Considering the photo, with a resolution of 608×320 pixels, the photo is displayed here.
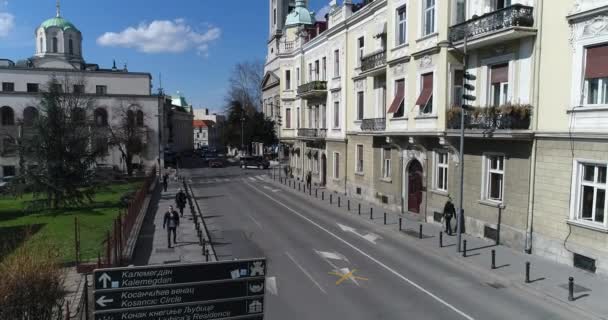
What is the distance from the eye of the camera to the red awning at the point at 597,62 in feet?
44.9

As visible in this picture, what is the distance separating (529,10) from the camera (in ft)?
52.9

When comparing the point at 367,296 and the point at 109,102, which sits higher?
the point at 109,102

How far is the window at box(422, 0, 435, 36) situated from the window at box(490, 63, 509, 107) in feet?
14.2

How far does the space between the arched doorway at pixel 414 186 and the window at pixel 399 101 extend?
117 inches

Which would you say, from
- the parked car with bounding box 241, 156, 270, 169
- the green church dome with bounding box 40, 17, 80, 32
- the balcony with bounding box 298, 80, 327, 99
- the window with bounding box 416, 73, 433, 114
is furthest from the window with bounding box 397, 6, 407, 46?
the green church dome with bounding box 40, 17, 80, 32

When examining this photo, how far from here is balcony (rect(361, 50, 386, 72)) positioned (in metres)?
27.1

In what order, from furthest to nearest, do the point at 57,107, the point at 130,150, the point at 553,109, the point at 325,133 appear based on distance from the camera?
the point at 130,150
the point at 325,133
the point at 57,107
the point at 553,109

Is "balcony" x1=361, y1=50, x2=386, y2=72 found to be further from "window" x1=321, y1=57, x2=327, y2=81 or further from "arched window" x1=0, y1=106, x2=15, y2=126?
"arched window" x1=0, y1=106, x2=15, y2=126

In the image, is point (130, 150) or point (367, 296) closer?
point (367, 296)

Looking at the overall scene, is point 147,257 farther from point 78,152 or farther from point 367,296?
point 78,152

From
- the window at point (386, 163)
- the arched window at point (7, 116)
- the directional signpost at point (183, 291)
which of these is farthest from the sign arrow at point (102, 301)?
the arched window at point (7, 116)

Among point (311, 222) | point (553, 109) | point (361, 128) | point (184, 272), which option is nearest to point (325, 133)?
point (361, 128)

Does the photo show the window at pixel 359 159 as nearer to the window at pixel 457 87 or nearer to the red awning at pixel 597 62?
the window at pixel 457 87

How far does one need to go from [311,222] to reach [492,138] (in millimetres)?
10222
